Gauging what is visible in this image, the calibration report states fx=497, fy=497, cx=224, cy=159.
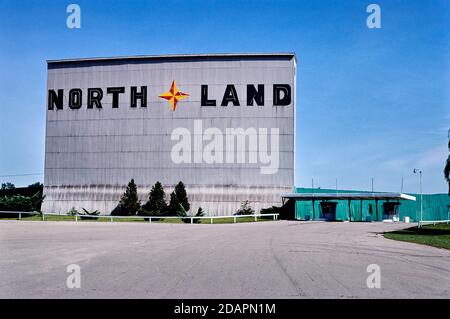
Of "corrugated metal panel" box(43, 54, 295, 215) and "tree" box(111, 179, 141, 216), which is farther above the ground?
"corrugated metal panel" box(43, 54, 295, 215)

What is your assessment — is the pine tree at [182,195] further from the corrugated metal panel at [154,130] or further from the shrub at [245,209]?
the shrub at [245,209]

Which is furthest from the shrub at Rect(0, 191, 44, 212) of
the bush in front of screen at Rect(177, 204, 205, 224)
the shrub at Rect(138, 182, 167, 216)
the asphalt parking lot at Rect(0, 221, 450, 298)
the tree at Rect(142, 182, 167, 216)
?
the asphalt parking lot at Rect(0, 221, 450, 298)

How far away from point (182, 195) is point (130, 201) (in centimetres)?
601

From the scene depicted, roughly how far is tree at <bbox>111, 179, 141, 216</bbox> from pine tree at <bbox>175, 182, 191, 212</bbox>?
488 centimetres

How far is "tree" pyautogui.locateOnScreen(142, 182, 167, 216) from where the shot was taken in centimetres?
5519

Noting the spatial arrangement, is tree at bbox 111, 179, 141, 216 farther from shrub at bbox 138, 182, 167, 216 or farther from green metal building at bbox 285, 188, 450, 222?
green metal building at bbox 285, 188, 450, 222

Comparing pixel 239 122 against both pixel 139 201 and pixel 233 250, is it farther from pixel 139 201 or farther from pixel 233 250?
pixel 233 250

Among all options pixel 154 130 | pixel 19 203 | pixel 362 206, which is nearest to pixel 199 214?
pixel 154 130

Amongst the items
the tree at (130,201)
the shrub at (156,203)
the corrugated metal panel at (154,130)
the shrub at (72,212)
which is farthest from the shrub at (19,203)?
the shrub at (156,203)

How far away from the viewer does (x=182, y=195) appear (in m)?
55.9

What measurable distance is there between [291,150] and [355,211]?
14.9 metres

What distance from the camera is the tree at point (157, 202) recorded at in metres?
55.2

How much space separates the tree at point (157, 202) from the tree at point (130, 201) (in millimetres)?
1295

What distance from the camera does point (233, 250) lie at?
17094mm
